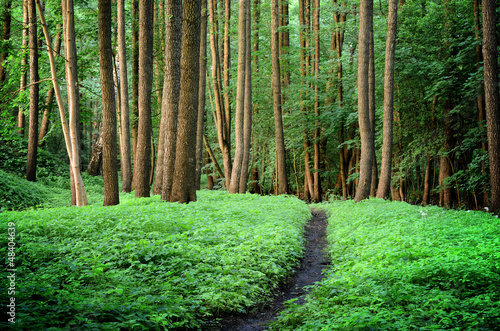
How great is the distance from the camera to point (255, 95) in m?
27.2

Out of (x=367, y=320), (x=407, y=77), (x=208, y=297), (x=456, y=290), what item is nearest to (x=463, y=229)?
(x=456, y=290)

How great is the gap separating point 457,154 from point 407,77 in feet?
17.5

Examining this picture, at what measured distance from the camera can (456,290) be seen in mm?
4090

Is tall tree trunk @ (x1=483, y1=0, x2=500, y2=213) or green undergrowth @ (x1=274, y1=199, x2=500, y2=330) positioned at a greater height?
tall tree trunk @ (x1=483, y1=0, x2=500, y2=213)

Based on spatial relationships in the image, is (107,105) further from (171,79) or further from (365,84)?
(365,84)

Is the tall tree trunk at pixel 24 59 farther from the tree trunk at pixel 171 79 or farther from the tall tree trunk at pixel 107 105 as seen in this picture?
the tree trunk at pixel 171 79

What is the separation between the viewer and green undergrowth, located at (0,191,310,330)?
3797mm

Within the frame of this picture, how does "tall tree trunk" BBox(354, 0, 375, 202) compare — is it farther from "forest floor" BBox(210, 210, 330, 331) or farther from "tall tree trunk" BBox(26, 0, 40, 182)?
"tall tree trunk" BBox(26, 0, 40, 182)

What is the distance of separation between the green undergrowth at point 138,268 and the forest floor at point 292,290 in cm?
16

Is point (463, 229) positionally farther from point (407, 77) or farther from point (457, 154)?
point (407, 77)

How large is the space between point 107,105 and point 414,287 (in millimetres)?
10765

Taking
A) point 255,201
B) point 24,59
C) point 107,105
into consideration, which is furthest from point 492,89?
point 24,59

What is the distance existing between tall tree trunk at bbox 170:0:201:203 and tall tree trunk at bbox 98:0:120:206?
2285 millimetres

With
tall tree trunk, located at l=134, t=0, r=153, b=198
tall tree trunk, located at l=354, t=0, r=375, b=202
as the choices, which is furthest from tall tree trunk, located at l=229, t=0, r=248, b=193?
tall tree trunk, located at l=354, t=0, r=375, b=202
